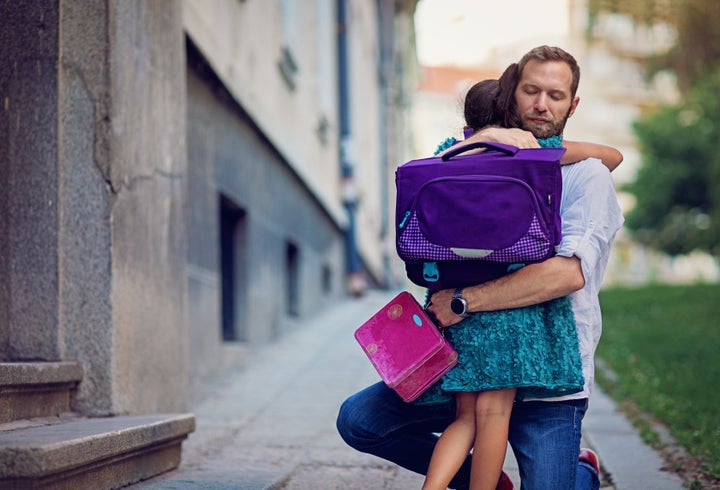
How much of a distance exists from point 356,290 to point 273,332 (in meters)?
6.10

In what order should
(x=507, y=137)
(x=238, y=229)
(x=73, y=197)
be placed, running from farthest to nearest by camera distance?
1. (x=238, y=229)
2. (x=73, y=197)
3. (x=507, y=137)

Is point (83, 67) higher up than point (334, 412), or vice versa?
point (83, 67)

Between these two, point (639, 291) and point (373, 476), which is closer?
point (373, 476)

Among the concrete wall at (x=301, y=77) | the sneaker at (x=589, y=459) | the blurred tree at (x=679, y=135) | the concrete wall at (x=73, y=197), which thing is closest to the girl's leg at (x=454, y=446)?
the sneaker at (x=589, y=459)

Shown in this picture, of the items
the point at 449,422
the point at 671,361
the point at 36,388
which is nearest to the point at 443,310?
the point at 449,422

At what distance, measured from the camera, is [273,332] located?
930 cm

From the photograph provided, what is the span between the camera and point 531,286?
9.73ft

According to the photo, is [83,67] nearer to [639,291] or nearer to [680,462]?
[680,462]

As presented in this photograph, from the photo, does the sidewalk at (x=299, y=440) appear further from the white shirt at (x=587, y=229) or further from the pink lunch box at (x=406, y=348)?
the white shirt at (x=587, y=229)

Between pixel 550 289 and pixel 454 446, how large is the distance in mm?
578

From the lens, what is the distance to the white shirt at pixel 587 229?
302cm

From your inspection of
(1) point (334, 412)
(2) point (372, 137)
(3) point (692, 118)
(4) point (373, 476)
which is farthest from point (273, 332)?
(3) point (692, 118)

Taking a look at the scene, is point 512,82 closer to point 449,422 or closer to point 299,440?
point 449,422

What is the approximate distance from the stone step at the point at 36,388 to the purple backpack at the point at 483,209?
1680mm
